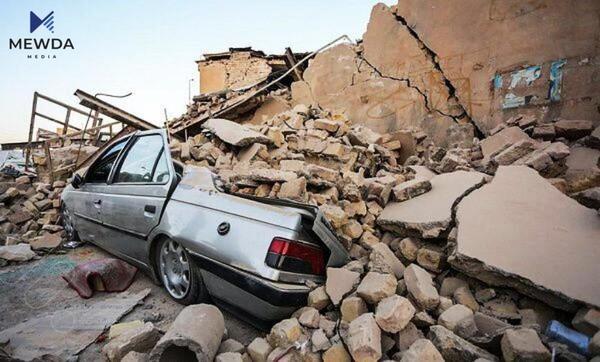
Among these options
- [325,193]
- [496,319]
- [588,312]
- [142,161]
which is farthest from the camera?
[142,161]

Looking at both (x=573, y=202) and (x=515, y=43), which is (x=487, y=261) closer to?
(x=573, y=202)

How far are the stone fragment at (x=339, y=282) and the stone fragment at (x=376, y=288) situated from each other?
0.29 ft

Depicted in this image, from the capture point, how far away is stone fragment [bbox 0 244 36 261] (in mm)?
3990

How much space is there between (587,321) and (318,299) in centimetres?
135

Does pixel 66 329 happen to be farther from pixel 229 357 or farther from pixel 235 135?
pixel 235 135

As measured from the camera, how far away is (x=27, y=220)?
19.1 feet

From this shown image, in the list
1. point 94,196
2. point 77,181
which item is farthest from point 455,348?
point 77,181

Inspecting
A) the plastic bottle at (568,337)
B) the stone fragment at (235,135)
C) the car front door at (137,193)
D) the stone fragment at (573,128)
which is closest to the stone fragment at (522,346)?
the plastic bottle at (568,337)

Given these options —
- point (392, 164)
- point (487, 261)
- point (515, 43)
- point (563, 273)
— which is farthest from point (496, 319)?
point (515, 43)

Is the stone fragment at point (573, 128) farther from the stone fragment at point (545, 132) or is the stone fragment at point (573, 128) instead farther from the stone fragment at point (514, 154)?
the stone fragment at point (514, 154)

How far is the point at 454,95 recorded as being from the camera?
559 centimetres

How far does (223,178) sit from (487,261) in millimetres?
2313

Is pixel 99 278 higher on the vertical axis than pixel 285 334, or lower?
lower

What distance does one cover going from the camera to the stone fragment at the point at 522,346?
1.32 m
